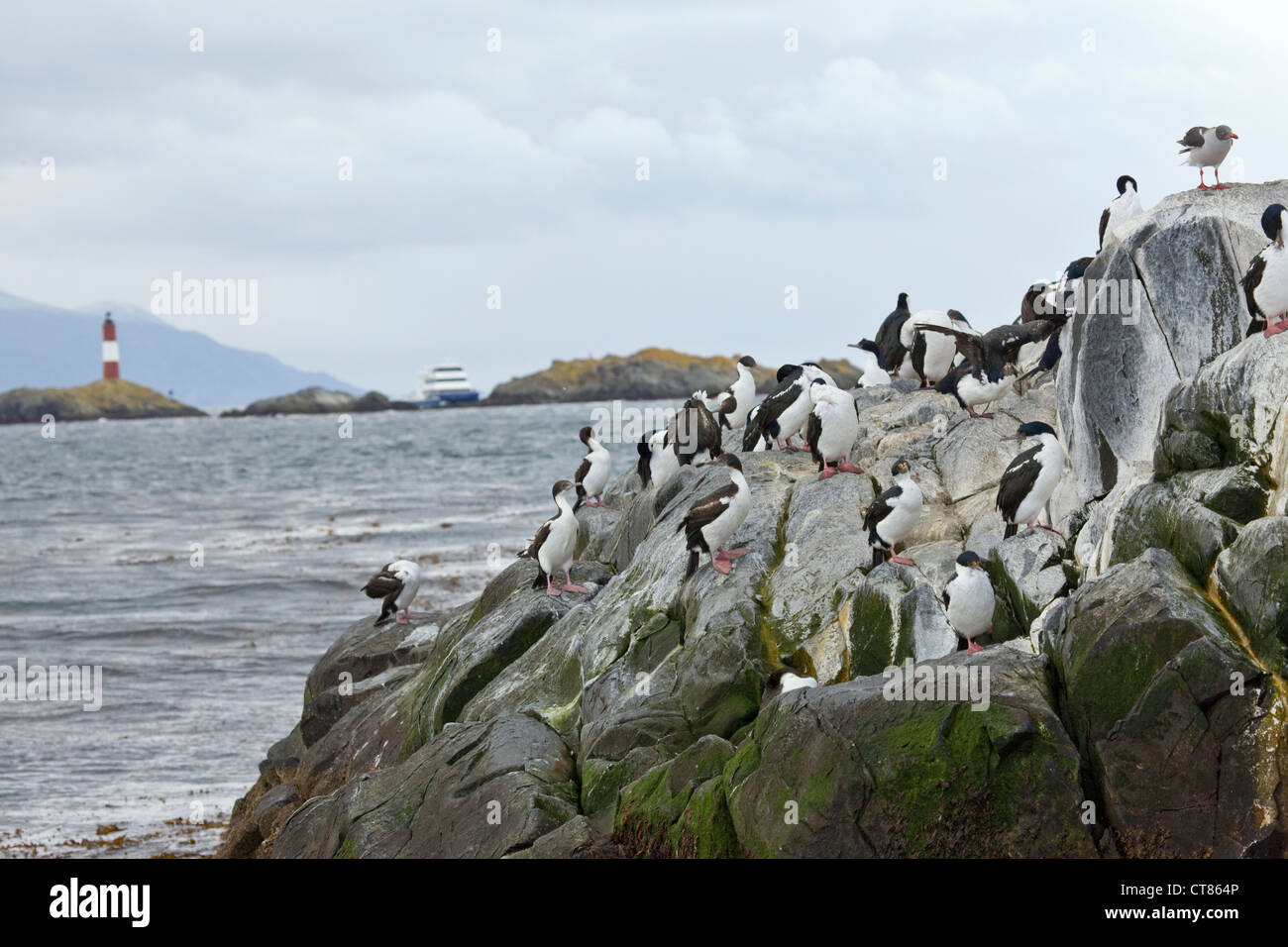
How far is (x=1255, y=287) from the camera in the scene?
12211 mm

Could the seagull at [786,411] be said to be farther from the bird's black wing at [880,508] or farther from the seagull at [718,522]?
the bird's black wing at [880,508]

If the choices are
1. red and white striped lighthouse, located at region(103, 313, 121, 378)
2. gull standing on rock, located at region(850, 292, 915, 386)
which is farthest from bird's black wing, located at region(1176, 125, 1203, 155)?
red and white striped lighthouse, located at region(103, 313, 121, 378)

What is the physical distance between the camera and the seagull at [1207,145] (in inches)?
616

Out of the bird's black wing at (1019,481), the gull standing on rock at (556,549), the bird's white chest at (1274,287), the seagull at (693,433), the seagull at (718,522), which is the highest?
the bird's white chest at (1274,287)

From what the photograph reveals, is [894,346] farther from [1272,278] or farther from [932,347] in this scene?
[1272,278]

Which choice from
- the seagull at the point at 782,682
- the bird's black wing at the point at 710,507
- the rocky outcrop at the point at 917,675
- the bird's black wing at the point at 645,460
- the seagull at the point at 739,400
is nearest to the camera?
the rocky outcrop at the point at 917,675

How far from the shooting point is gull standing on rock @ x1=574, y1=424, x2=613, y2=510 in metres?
22.9

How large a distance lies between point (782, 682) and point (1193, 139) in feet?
27.1

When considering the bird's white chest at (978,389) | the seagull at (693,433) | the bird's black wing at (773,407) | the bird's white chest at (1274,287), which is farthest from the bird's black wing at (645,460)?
the bird's white chest at (1274,287)

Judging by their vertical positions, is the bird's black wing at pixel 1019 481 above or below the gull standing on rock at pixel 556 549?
above

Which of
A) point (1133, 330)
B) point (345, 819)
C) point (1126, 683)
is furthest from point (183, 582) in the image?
point (1126, 683)

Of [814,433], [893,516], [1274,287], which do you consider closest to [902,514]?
[893,516]

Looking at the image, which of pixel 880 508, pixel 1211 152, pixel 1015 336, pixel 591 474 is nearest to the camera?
pixel 880 508

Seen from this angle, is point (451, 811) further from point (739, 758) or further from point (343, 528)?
point (343, 528)
